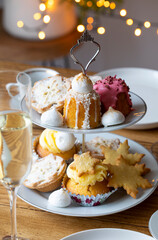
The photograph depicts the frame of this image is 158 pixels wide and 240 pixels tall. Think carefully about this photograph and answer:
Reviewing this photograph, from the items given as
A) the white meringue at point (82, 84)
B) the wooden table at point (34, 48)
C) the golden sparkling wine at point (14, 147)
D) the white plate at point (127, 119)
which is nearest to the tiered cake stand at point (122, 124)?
the white plate at point (127, 119)

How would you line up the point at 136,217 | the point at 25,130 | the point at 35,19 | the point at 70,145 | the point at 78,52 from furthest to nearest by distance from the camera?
the point at 78,52, the point at 35,19, the point at 70,145, the point at 136,217, the point at 25,130

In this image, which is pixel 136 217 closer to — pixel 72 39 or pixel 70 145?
pixel 70 145

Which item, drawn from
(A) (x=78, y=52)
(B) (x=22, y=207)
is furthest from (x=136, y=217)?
(A) (x=78, y=52)

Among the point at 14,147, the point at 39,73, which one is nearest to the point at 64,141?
the point at 14,147

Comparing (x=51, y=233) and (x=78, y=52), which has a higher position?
(x=78, y=52)

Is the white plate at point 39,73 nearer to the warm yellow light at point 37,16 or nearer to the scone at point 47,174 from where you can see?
the scone at point 47,174

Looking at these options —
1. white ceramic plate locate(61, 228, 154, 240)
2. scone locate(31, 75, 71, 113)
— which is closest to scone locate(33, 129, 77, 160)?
scone locate(31, 75, 71, 113)
